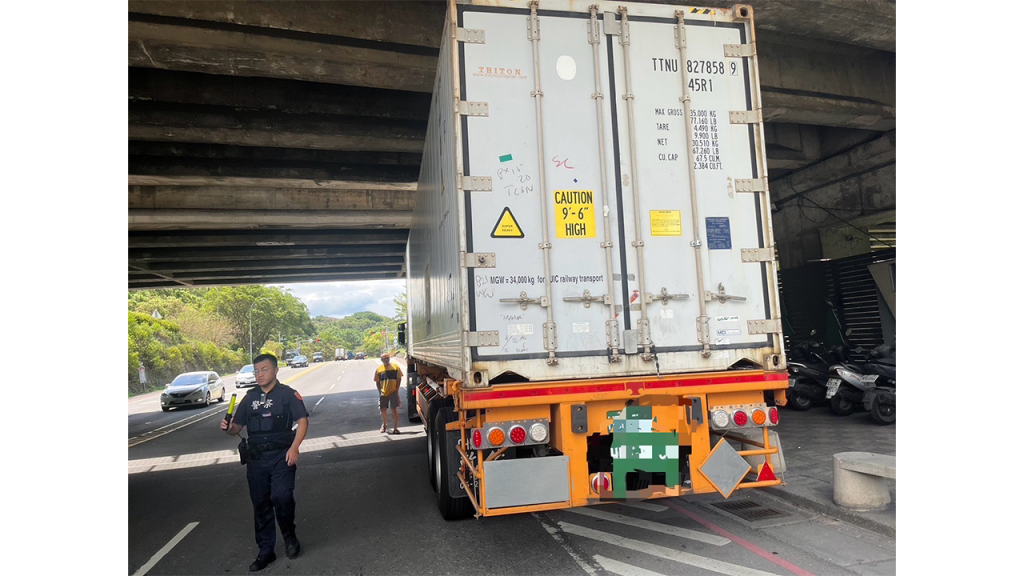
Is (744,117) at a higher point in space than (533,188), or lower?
higher

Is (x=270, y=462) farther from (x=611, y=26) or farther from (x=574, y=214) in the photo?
(x=611, y=26)

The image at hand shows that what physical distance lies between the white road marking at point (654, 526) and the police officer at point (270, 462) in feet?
8.99

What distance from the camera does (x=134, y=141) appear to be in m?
10.8

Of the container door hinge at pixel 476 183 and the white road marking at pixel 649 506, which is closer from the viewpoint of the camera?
the container door hinge at pixel 476 183

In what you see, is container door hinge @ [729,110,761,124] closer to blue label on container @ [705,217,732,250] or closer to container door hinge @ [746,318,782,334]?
blue label on container @ [705,217,732,250]

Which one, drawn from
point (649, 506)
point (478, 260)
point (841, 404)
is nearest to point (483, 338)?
point (478, 260)

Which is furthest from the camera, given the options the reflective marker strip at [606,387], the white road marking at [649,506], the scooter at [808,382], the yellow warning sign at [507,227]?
the scooter at [808,382]

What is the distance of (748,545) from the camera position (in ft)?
15.8

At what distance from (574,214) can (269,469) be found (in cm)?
343

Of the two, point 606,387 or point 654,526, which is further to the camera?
point 654,526

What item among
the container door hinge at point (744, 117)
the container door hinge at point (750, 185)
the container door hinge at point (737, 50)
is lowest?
the container door hinge at point (750, 185)

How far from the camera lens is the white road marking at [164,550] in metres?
5.13

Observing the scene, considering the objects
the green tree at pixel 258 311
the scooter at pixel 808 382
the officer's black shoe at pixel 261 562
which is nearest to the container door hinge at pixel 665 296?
the officer's black shoe at pixel 261 562

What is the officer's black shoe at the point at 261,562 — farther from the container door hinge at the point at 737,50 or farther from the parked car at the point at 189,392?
the parked car at the point at 189,392
